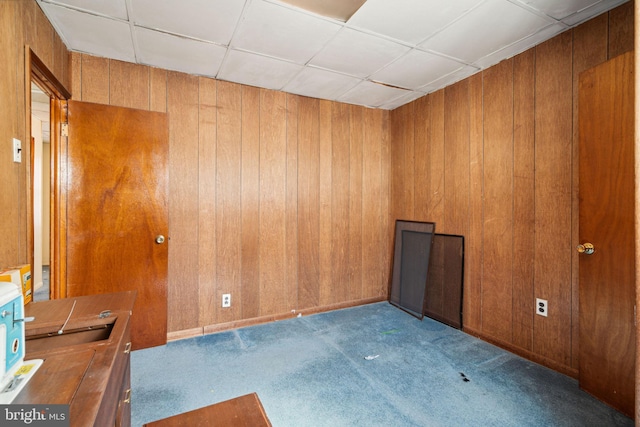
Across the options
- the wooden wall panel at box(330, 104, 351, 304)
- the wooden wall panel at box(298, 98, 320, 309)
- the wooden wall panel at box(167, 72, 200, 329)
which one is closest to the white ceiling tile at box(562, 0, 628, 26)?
the wooden wall panel at box(330, 104, 351, 304)

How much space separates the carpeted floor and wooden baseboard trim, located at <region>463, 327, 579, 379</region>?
0.05 m

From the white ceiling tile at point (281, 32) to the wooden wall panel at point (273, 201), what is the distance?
0.76 m

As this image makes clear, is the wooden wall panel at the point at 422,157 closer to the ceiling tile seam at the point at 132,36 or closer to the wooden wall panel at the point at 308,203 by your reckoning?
the wooden wall panel at the point at 308,203

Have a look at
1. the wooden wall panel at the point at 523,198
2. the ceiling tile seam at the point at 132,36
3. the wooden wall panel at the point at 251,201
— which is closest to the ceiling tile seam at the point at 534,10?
the wooden wall panel at the point at 523,198

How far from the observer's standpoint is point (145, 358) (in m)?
2.48

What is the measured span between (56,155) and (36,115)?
125 inches

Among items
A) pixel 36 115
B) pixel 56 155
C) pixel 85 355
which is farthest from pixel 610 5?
pixel 36 115

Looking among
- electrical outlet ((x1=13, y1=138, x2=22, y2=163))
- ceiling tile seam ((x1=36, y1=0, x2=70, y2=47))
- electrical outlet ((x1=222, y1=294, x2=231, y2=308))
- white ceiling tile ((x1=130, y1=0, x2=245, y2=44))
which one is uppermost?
white ceiling tile ((x1=130, y1=0, x2=245, y2=44))

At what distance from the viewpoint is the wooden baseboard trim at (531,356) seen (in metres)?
2.22

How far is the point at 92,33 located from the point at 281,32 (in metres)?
1.40

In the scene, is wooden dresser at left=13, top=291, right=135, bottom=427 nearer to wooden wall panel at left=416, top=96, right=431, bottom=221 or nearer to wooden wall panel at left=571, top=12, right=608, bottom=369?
wooden wall panel at left=571, top=12, right=608, bottom=369

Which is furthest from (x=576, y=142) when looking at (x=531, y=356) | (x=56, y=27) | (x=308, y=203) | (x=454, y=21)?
(x=56, y=27)

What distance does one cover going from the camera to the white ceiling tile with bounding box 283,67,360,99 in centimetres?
292

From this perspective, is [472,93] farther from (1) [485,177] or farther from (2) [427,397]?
(2) [427,397]
